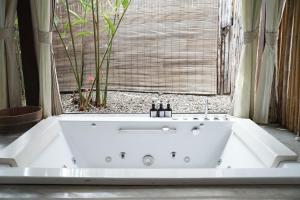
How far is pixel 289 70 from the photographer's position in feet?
8.87

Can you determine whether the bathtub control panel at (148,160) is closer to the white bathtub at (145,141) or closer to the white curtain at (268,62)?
the white bathtub at (145,141)

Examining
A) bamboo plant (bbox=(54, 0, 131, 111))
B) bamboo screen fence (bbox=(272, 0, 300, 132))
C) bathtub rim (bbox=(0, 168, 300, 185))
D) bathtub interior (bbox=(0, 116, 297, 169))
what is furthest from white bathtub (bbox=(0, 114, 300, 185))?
bamboo plant (bbox=(54, 0, 131, 111))

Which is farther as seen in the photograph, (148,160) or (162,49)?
(162,49)

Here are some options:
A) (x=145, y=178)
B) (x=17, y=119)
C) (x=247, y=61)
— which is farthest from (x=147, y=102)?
(x=145, y=178)

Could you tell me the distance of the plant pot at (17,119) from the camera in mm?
2539

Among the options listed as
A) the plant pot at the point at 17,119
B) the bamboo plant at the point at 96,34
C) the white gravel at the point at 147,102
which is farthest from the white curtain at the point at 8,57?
the white gravel at the point at 147,102

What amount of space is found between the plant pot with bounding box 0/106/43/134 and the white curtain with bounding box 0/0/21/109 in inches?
6.3

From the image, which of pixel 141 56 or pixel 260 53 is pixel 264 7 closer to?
pixel 260 53

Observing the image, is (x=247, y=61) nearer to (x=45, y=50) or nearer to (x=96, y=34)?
(x=96, y=34)

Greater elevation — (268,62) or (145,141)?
(268,62)

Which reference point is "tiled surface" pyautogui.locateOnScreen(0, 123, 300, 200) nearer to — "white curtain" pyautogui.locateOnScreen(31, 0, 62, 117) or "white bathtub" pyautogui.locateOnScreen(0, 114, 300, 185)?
"white bathtub" pyautogui.locateOnScreen(0, 114, 300, 185)

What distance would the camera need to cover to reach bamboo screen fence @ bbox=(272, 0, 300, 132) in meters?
2.60

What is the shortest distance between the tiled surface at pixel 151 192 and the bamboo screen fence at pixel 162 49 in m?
2.61

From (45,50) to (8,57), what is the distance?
0.34 m
